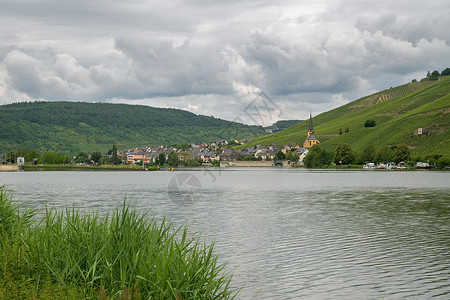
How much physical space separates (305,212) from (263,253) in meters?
19.4

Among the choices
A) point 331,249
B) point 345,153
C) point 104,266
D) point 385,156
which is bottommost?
point 331,249

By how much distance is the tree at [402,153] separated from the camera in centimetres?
17712

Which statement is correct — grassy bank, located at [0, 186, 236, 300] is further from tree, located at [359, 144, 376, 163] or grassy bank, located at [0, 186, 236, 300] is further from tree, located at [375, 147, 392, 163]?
tree, located at [359, 144, 376, 163]

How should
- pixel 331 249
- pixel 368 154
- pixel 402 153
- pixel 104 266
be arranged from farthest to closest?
pixel 368 154 → pixel 402 153 → pixel 331 249 → pixel 104 266

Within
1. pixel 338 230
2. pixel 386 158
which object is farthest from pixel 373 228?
pixel 386 158

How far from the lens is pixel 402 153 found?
179m

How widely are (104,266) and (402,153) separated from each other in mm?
180558

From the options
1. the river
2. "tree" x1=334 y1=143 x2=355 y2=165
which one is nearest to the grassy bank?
the river

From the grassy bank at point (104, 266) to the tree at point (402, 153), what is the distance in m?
177

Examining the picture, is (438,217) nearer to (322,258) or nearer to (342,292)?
(322,258)

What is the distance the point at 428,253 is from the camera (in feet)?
75.0

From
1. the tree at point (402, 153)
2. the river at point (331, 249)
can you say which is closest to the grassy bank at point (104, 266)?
the river at point (331, 249)

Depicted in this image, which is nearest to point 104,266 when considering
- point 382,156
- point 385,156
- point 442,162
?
point 442,162

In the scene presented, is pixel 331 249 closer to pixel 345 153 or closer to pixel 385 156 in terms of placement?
pixel 385 156
